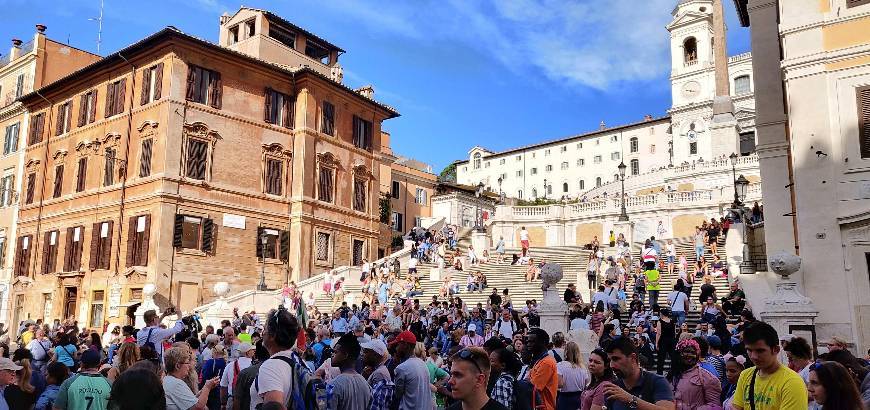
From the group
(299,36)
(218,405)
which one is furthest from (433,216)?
(218,405)

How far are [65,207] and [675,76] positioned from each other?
206ft

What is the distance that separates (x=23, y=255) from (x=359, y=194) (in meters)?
19.2

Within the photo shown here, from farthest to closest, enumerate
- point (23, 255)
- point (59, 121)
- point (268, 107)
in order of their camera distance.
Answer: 1. point (59, 121)
2. point (23, 255)
3. point (268, 107)

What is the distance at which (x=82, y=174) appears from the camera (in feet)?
123

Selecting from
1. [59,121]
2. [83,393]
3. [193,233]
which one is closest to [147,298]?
[193,233]

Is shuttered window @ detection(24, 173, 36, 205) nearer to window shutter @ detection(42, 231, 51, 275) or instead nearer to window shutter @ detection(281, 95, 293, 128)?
window shutter @ detection(42, 231, 51, 275)

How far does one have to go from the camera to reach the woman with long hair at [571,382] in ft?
25.7

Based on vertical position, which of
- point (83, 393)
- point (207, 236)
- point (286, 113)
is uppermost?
point (286, 113)

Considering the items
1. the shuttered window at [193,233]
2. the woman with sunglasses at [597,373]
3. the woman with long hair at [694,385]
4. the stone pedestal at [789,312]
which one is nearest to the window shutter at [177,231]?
the shuttered window at [193,233]

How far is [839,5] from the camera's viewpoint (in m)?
16.0

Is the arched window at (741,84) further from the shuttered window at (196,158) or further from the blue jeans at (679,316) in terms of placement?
the blue jeans at (679,316)

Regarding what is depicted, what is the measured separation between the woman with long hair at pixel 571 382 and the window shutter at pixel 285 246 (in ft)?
97.8

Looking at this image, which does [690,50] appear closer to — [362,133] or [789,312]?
[362,133]

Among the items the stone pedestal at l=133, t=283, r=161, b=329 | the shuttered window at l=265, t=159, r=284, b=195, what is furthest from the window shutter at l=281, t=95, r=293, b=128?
the stone pedestal at l=133, t=283, r=161, b=329
